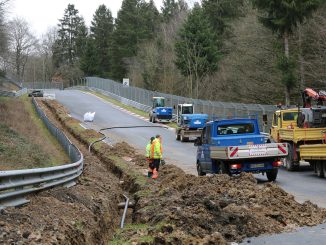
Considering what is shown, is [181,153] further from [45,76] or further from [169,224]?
[45,76]

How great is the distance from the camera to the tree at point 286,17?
38.2 m

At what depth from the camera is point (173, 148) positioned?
3634 centimetres

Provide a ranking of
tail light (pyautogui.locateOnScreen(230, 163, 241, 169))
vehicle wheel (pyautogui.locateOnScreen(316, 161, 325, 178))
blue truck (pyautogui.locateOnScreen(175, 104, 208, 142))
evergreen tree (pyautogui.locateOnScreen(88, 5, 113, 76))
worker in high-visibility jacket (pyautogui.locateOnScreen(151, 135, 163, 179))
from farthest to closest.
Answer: evergreen tree (pyautogui.locateOnScreen(88, 5, 113, 76)) < blue truck (pyautogui.locateOnScreen(175, 104, 208, 142)) < worker in high-visibility jacket (pyautogui.locateOnScreen(151, 135, 163, 179)) < vehicle wheel (pyautogui.locateOnScreen(316, 161, 325, 178)) < tail light (pyautogui.locateOnScreen(230, 163, 241, 169))

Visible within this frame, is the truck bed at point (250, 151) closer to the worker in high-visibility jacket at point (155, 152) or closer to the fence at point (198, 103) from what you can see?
the worker in high-visibility jacket at point (155, 152)

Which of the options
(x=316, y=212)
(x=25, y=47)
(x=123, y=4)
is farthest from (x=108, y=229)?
(x=25, y=47)

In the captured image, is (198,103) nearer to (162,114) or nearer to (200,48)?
(162,114)

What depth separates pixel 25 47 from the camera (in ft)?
447

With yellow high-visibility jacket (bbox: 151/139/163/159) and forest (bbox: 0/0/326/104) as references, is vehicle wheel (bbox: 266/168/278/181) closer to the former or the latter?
yellow high-visibility jacket (bbox: 151/139/163/159)

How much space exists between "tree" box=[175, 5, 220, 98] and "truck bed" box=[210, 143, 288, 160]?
44987 mm

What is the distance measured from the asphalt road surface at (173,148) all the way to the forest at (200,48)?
9.63 m

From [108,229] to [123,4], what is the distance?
101724mm

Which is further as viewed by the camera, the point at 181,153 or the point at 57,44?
the point at 57,44

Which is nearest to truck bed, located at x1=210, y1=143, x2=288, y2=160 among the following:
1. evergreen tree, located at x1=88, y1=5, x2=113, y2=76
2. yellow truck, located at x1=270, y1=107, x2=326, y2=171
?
yellow truck, located at x1=270, y1=107, x2=326, y2=171

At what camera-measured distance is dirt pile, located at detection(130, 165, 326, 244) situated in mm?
10180
